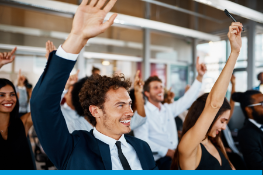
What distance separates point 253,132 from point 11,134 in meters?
2.13

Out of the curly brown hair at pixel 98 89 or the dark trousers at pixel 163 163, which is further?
the dark trousers at pixel 163 163

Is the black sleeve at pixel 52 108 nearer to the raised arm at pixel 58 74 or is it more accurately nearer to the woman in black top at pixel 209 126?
the raised arm at pixel 58 74

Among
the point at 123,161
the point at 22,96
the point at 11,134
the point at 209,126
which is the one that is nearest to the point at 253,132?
the point at 209,126

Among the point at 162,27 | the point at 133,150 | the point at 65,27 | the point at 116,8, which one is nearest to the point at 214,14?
the point at 116,8

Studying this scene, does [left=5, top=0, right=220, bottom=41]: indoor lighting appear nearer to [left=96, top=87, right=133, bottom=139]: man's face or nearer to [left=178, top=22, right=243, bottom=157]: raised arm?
[left=96, top=87, right=133, bottom=139]: man's face

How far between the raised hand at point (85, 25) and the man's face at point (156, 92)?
2172mm

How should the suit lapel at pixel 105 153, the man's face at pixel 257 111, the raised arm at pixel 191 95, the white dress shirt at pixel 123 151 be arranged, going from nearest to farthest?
the suit lapel at pixel 105 153, the white dress shirt at pixel 123 151, the man's face at pixel 257 111, the raised arm at pixel 191 95

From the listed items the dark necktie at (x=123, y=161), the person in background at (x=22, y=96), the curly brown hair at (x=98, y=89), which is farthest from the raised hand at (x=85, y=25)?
the person in background at (x=22, y=96)

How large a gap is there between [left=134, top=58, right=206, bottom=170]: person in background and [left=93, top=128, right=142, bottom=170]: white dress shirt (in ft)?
4.14

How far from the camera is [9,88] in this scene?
1926mm

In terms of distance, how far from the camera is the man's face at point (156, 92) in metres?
2.94

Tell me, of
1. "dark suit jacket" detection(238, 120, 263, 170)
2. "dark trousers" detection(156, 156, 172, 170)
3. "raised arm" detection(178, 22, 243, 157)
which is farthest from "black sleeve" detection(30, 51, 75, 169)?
"dark suit jacket" detection(238, 120, 263, 170)

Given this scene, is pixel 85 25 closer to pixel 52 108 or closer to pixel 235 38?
pixel 52 108

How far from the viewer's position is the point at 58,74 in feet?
2.41
